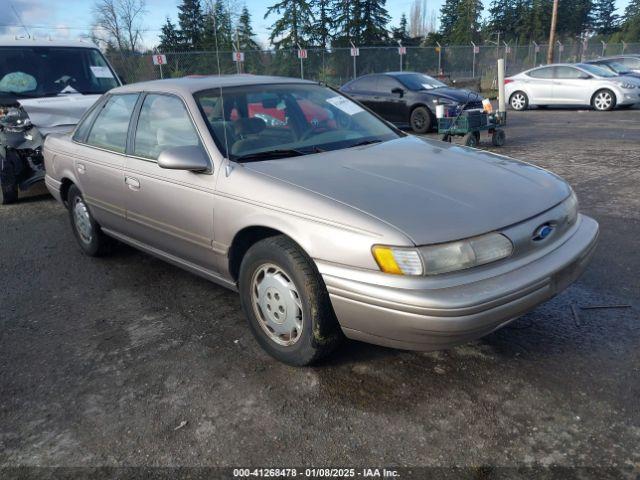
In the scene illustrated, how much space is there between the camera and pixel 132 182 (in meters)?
3.99

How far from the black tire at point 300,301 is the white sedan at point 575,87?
15.7m

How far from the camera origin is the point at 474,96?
11.0 meters

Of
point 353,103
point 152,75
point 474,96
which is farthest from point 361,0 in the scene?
point 353,103

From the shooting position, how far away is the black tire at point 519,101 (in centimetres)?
1730

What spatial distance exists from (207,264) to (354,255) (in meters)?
1.29

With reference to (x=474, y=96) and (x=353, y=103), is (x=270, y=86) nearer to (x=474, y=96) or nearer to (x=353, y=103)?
(x=353, y=103)

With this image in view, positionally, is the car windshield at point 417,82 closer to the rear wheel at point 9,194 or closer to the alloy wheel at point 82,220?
the rear wheel at point 9,194

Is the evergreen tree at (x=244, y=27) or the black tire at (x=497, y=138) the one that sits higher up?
the evergreen tree at (x=244, y=27)

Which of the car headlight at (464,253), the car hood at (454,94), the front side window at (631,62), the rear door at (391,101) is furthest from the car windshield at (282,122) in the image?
the front side window at (631,62)

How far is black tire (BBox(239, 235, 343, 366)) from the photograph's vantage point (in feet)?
9.08

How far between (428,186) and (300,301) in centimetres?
90

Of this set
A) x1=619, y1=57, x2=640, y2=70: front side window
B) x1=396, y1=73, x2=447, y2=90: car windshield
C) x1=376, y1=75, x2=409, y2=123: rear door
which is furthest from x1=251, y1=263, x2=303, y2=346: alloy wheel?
x1=619, y1=57, x2=640, y2=70: front side window

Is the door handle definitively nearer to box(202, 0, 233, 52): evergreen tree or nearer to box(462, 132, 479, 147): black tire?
box(202, 0, 233, 52): evergreen tree

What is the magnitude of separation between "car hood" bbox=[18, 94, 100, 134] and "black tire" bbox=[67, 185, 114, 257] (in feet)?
7.89
